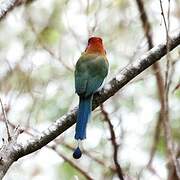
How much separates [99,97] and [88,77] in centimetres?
27

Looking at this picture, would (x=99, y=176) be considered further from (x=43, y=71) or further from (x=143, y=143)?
(x=43, y=71)

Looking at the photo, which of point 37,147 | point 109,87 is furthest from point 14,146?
point 109,87

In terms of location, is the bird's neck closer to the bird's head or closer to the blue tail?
the bird's head

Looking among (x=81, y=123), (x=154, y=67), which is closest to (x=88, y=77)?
(x=81, y=123)

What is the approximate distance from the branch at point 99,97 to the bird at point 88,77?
41 mm

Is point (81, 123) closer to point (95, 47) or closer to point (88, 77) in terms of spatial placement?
point (88, 77)

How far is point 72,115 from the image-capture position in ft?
8.38

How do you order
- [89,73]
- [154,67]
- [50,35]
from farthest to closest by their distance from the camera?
[50,35] → [154,67] → [89,73]

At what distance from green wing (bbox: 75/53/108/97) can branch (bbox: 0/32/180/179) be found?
0.09 m

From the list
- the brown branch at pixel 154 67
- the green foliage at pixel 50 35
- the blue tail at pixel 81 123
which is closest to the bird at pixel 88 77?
the blue tail at pixel 81 123

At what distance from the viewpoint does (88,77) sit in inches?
117

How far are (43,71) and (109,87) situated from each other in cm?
228

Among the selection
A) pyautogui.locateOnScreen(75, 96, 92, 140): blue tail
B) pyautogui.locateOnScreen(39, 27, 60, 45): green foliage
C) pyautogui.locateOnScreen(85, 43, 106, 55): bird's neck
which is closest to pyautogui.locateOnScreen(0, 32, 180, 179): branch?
pyautogui.locateOnScreen(75, 96, 92, 140): blue tail

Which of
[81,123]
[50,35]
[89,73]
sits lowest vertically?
[50,35]
